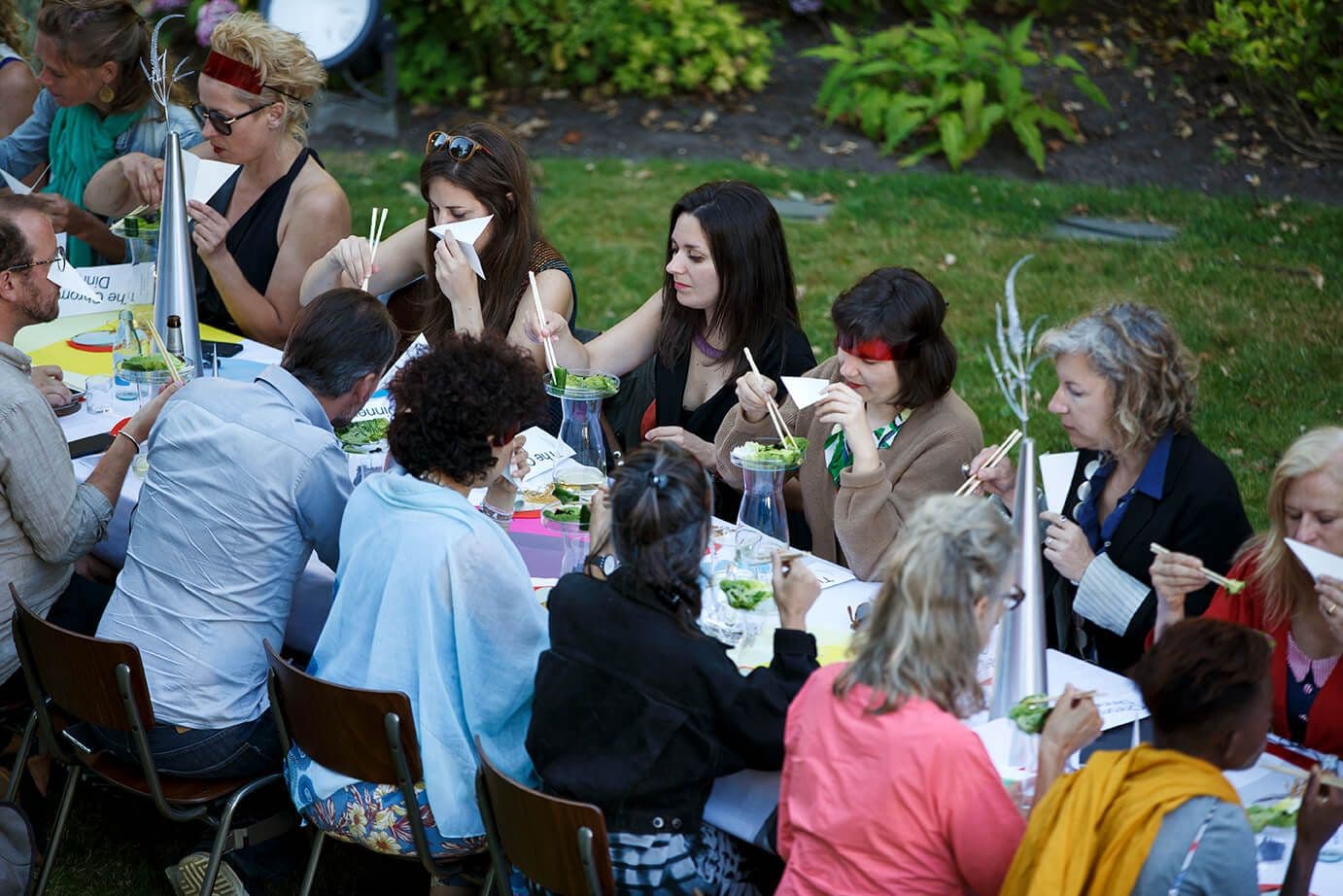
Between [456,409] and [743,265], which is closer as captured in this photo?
[456,409]

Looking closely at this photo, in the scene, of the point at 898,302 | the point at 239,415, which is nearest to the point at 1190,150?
the point at 898,302

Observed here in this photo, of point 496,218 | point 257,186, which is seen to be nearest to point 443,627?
point 496,218

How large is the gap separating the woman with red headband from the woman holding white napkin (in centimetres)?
28

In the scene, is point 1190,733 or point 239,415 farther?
point 239,415

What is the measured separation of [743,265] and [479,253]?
3.35 ft

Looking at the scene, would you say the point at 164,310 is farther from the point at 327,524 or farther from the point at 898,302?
the point at 898,302

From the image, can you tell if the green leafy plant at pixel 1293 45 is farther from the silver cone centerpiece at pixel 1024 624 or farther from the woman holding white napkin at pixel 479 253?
the silver cone centerpiece at pixel 1024 624

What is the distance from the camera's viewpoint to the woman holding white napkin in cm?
479

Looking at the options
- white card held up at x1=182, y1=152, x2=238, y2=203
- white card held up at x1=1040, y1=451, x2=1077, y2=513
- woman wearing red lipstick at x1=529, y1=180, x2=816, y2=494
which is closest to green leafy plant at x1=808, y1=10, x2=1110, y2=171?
woman wearing red lipstick at x1=529, y1=180, x2=816, y2=494

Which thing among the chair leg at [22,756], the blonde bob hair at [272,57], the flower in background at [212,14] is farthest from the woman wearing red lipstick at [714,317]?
the flower in background at [212,14]

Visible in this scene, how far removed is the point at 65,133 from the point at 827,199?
4.74 m

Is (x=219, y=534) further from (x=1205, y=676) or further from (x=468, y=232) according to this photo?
(x=1205, y=676)

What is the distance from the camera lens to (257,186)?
5559 mm

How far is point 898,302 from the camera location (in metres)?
3.83
